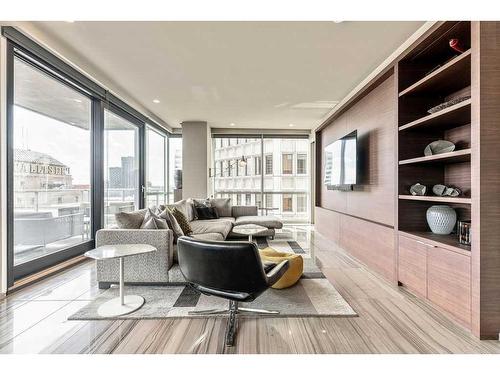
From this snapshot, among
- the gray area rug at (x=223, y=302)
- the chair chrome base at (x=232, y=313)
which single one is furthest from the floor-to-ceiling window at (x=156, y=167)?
the chair chrome base at (x=232, y=313)

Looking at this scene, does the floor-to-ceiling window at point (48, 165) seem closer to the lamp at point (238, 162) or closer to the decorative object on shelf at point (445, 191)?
the lamp at point (238, 162)

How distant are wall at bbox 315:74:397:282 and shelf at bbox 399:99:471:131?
34 centimetres

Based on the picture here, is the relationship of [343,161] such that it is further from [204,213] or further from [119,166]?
[119,166]

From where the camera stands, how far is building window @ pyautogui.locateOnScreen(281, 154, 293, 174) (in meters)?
7.46

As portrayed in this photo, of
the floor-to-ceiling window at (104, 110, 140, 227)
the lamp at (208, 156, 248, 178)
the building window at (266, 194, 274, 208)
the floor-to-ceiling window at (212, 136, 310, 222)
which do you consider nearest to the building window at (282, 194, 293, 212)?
the floor-to-ceiling window at (212, 136, 310, 222)

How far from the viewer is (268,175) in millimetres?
7441

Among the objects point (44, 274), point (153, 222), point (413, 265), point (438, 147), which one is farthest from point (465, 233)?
point (44, 274)

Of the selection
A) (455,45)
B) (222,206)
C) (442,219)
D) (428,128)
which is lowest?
(222,206)

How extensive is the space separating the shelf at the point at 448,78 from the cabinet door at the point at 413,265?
5.02 ft

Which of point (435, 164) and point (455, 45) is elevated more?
point (455, 45)

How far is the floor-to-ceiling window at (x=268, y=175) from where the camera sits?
731cm

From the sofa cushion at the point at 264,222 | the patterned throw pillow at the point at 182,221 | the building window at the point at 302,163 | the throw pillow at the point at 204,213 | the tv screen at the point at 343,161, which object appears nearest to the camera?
the patterned throw pillow at the point at 182,221

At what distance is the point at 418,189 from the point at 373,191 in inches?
37.5
